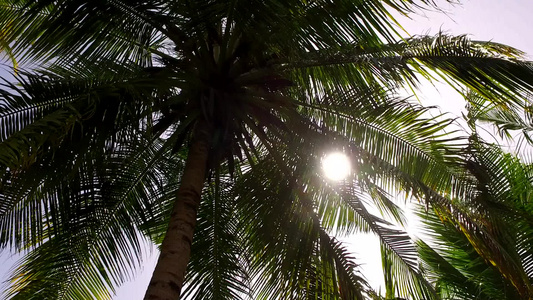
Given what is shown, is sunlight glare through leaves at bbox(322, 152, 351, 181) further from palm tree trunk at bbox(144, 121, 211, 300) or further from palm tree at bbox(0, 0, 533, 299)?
palm tree trunk at bbox(144, 121, 211, 300)

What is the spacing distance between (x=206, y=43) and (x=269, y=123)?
3.50ft

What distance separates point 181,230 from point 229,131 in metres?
1.45

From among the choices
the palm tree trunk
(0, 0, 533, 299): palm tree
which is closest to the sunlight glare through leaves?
(0, 0, 533, 299): palm tree

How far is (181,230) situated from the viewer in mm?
5090

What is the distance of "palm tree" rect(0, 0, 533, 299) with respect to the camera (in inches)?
205

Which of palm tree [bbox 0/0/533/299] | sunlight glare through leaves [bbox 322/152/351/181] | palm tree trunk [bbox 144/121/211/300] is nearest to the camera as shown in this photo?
A: palm tree trunk [bbox 144/121/211/300]

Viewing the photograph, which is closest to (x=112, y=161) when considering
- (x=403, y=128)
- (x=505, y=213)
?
(x=403, y=128)

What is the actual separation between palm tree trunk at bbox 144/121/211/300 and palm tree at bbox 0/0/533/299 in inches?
0.7

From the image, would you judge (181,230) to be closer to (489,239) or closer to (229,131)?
(229,131)

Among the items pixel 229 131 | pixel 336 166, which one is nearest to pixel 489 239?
pixel 336 166

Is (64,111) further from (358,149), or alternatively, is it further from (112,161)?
(358,149)

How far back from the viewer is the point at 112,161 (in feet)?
21.2

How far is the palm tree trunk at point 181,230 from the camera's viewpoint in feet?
15.1

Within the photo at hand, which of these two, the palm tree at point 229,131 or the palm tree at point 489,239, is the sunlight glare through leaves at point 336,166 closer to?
the palm tree at point 229,131
